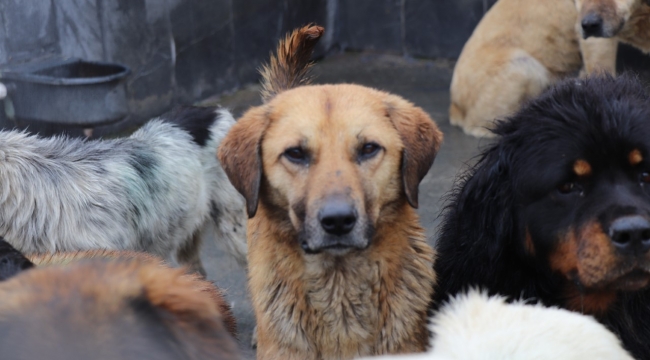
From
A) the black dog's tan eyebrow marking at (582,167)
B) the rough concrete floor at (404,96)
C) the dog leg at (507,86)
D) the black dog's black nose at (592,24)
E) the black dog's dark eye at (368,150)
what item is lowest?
the rough concrete floor at (404,96)

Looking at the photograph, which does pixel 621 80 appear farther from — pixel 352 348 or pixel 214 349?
pixel 214 349

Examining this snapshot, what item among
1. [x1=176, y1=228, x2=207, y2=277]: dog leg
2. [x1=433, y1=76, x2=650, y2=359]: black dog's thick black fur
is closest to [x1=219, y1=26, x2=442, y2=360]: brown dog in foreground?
[x1=433, y1=76, x2=650, y2=359]: black dog's thick black fur

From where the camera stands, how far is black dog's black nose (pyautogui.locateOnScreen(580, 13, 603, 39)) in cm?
648

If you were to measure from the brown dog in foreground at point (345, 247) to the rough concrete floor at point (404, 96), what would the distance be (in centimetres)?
142

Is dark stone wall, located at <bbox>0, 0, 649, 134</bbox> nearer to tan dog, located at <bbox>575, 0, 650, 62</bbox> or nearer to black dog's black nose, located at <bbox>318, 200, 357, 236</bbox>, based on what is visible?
tan dog, located at <bbox>575, 0, 650, 62</bbox>

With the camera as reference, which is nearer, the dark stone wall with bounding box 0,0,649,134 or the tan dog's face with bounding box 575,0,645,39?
the tan dog's face with bounding box 575,0,645,39

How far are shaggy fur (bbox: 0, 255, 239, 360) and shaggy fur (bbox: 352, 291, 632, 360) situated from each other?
48 centimetres

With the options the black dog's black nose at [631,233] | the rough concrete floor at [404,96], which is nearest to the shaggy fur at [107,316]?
the black dog's black nose at [631,233]

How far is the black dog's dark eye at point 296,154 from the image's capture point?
10.4 feet

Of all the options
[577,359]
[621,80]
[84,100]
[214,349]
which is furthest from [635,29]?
[214,349]

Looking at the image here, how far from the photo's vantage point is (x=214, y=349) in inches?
72.5

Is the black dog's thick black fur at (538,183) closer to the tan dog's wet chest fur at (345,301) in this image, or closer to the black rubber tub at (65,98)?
the tan dog's wet chest fur at (345,301)

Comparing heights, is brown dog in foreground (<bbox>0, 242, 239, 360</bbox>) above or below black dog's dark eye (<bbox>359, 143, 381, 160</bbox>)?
above

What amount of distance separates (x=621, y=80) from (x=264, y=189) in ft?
4.75
